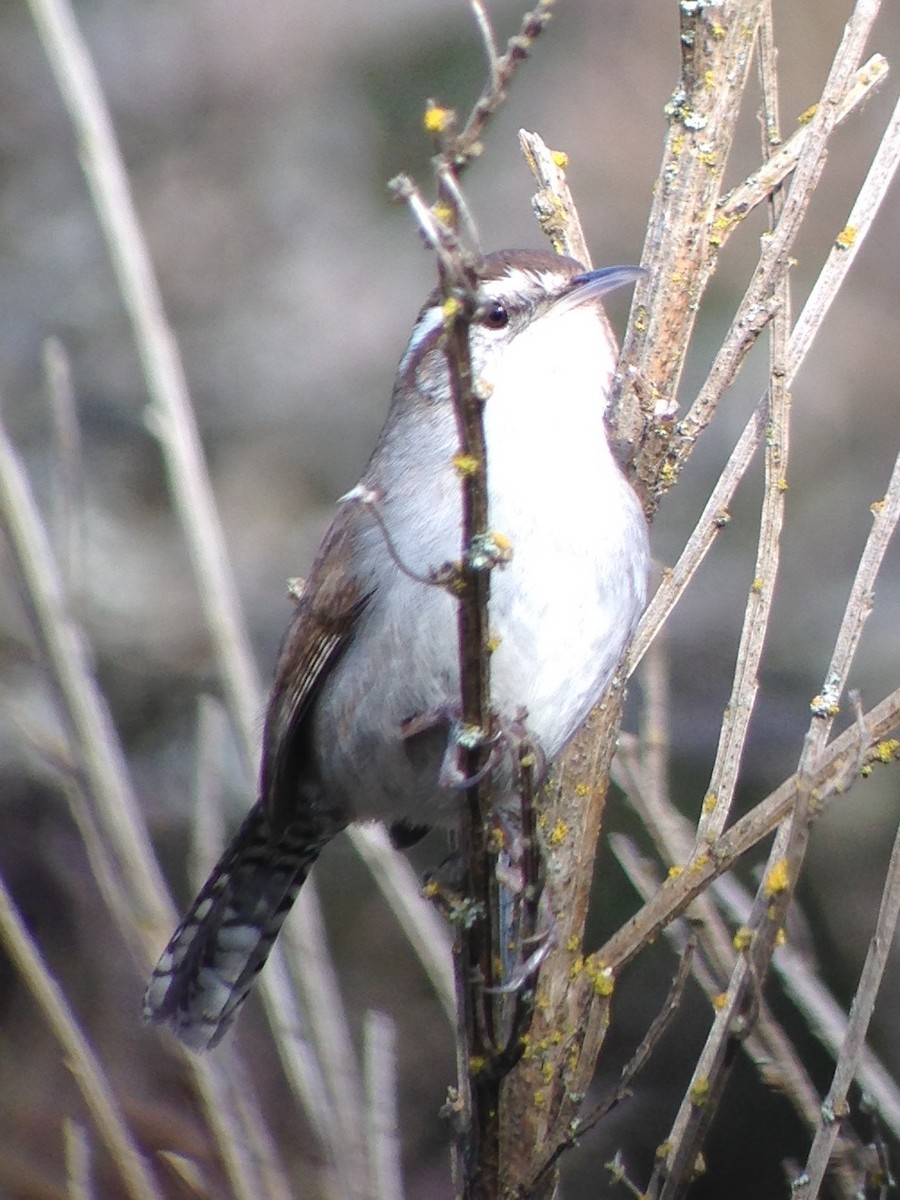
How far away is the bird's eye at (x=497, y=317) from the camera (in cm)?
277

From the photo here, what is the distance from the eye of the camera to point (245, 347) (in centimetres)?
670

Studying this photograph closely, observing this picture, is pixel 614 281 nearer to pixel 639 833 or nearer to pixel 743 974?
pixel 743 974

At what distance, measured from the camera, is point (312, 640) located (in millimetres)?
2941

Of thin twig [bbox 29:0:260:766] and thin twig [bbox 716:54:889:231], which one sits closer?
thin twig [bbox 29:0:260:766]

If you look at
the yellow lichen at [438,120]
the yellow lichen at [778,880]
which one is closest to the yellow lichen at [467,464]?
the yellow lichen at [438,120]

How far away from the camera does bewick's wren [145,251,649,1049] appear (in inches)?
103

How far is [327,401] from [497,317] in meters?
3.94

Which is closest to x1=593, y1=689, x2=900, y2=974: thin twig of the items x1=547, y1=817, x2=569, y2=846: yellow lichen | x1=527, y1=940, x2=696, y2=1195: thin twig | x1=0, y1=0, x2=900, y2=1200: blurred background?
x1=527, y1=940, x2=696, y2=1195: thin twig

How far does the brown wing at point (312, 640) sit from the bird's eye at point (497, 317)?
0.44 m

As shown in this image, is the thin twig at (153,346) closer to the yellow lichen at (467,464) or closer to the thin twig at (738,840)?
the thin twig at (738,840)

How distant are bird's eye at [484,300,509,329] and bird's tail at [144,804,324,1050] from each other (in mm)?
1109

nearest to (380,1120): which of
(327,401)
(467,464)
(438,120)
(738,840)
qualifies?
(738,840)

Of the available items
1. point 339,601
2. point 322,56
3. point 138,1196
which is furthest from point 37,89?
point 138,1196

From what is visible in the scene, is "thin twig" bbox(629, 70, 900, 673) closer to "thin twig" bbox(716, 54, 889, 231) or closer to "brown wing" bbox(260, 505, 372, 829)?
"thin twig" bbox(716, 54, 889, 231)
